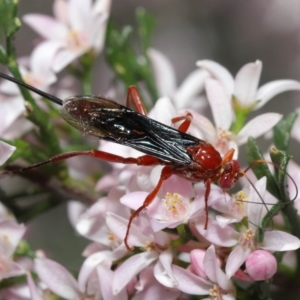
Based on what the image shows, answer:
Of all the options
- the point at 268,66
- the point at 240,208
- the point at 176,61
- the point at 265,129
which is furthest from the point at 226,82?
the point at 176,61

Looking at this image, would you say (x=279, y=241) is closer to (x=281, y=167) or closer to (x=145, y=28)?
(x=281, y=167)

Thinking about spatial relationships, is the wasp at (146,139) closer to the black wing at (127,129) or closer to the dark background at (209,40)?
the black wing at (127,129)

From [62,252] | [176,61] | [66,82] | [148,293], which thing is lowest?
[62,252]

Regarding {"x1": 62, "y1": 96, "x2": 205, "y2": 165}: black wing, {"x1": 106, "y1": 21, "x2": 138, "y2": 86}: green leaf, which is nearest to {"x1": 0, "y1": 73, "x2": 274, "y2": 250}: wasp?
{"x1": 62, "y1": 96, "x2": 205, "y2": 165}: black wing

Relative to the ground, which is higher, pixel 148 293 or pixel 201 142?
pixel 201 142

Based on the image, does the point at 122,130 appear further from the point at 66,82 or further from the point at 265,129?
the point at 66,82

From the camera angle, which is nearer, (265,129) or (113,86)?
(265,129)

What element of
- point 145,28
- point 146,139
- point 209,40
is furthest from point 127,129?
point 209,40

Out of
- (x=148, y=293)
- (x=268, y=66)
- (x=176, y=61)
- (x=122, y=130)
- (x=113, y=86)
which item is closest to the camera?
(x=148, y=293)

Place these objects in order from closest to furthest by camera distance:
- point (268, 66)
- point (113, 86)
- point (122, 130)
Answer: point (122, 130), point (113, 86), point (268, 66)

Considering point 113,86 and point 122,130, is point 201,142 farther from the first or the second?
point 113,86
